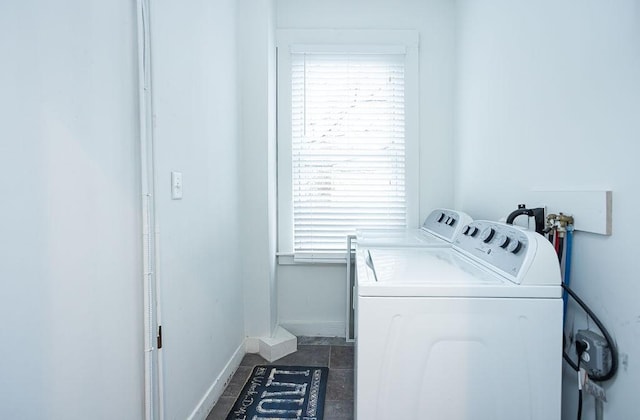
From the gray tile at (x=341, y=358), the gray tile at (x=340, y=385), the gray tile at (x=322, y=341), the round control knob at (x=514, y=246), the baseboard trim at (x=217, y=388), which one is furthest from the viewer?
the gray tile at (x=322, y=341)

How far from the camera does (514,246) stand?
3.48 feet

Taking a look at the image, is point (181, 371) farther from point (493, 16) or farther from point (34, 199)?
point (493, 16)

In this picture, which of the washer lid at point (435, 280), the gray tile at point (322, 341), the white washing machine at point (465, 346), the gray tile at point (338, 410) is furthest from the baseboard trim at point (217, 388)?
the washer lid at point (435, 280)

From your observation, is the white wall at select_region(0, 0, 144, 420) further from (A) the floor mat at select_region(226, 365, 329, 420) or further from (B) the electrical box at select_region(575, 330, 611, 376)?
(B) the electrical box at select_region(575, 330, 611, 376)

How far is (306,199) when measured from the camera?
8.27 ft

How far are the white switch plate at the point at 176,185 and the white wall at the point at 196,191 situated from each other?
0.03 meters

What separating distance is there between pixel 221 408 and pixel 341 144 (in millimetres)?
1802

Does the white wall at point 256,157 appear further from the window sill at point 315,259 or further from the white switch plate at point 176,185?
the white switch plate at point 176,185

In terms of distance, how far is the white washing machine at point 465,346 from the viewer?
942mm

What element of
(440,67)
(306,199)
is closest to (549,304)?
(306,199)

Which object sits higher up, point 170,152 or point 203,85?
point 203,85

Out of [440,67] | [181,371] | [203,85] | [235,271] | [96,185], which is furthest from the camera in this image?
[440,67]

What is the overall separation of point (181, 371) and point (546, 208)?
1561 mm

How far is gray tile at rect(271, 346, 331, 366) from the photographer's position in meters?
2.13
